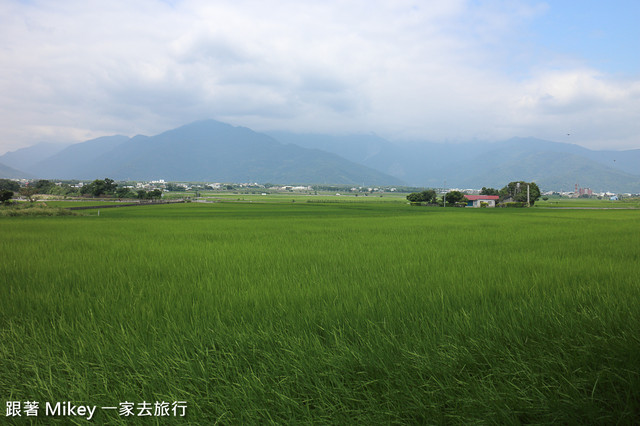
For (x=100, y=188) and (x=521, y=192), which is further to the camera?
(x=100, y=188)

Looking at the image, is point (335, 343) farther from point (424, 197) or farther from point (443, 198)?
point (424, 197)

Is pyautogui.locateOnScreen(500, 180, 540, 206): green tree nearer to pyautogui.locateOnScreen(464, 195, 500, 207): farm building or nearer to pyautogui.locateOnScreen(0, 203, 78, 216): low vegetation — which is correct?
pyautogui.locateOnScreen(464, 195, 500, 207): farm building

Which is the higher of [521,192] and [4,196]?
[521,192]

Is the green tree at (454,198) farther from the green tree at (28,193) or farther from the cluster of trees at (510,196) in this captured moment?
the green tree at (28,193)

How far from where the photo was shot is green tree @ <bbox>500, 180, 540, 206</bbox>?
6806 cm

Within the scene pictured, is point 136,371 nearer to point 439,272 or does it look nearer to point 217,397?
point 217,397

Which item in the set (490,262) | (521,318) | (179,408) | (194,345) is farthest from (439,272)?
(179,408)

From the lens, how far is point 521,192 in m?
70.6

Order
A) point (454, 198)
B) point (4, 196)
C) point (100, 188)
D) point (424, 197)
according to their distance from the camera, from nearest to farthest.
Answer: point (4, 196) → point (454, 198) → point (424, 197) → point (100, 188)

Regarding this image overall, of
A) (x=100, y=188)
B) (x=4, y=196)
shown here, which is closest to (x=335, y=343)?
(x=4, y=196)

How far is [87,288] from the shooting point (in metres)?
5.40

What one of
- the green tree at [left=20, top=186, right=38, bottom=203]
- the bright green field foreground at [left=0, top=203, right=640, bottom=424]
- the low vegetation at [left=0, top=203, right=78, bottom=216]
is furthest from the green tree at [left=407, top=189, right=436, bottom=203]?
the green tree at [left=20, top=186, right=38, bottom=203]

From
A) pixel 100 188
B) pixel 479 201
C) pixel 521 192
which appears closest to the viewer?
pixel 479 201

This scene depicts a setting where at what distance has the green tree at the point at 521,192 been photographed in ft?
223
